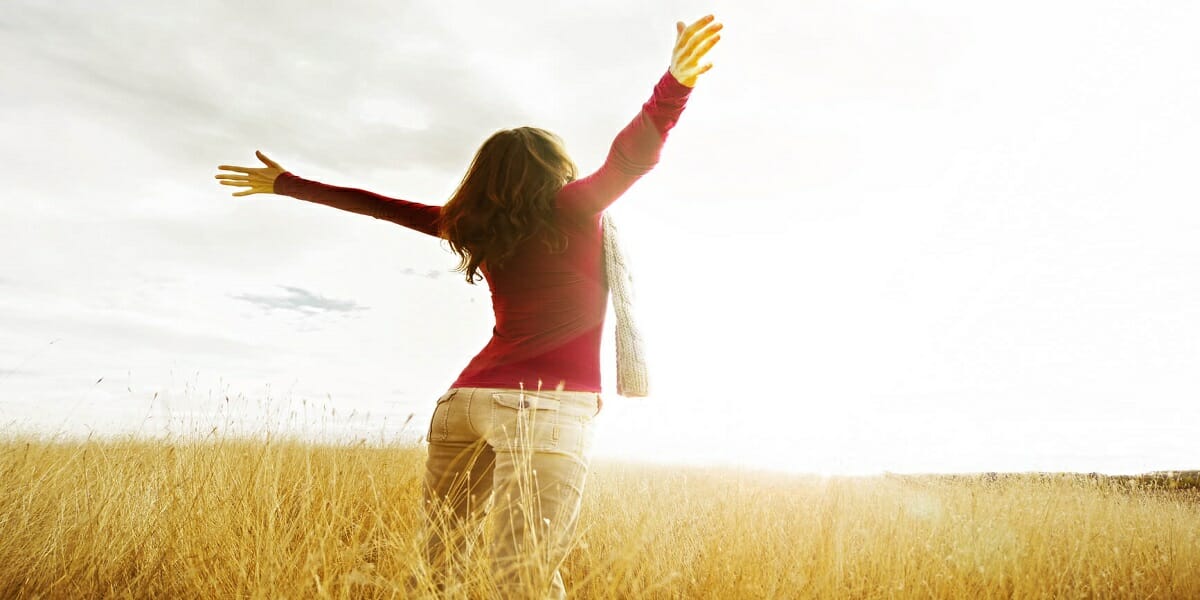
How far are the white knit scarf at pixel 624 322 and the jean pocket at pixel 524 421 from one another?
48cm

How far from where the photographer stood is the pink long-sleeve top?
72.8 inches

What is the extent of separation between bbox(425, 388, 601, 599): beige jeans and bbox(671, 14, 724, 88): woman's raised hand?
916mm

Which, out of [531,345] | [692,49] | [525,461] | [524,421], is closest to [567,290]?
[531,345]

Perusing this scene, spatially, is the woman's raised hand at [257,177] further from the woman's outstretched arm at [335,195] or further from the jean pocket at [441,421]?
the jean pocket at [441,421]

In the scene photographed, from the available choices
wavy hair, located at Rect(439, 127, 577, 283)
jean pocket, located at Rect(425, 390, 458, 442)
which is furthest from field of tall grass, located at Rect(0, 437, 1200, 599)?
wavy hair, located at Rect(439, 127, 577, 283)

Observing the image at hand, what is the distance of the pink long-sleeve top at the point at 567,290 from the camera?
1849mm

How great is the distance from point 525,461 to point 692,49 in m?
1.17

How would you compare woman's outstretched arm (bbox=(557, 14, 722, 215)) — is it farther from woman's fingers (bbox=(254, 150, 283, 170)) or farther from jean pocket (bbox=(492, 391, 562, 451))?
woman's fingers (bbox=(254, 150, 283, 170))

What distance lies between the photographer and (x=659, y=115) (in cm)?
185

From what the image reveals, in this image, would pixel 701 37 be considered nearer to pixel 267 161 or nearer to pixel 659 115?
pixel 659 115

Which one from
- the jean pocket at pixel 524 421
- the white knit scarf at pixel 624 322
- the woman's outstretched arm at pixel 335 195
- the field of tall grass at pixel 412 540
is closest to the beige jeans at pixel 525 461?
the jean pocket at pixel 524 421

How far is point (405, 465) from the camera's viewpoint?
6.08 metres

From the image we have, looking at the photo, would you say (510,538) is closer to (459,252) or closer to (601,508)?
(459,252)

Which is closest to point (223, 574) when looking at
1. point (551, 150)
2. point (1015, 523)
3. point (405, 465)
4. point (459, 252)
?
point (459, 252)
